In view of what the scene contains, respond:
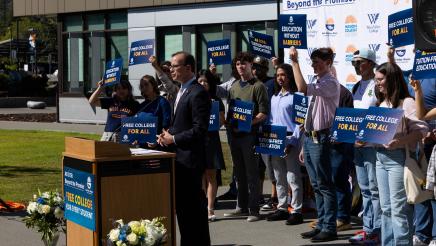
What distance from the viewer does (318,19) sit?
37.7 feet

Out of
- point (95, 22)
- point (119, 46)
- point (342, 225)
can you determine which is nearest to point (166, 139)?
point (342, 225)

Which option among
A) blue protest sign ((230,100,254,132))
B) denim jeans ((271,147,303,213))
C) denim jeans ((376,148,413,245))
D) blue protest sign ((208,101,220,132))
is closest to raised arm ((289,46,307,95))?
denim jeans ((376,148,413,245))

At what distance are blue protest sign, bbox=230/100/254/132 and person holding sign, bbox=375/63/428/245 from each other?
2.83 meters

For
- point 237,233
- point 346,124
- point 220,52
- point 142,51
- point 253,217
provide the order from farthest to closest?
point 220,52, point 142,51, point 253,217, point 237,233, point 346,124

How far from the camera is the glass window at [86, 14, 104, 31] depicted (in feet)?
94.9

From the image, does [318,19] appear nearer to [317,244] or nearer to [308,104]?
[308,104]

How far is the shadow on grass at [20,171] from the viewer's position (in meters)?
15.8

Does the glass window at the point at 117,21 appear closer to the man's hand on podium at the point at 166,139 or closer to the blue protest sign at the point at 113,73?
the blue protest sign at the point at 113,73

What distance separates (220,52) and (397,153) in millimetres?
4979

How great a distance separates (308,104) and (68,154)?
10.4 feet

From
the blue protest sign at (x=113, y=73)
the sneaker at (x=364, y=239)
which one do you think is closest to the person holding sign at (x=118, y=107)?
the blue protest sign at (x=113, y=73)

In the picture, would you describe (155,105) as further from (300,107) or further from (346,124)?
(346,124)

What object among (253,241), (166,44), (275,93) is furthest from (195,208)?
(166,44)

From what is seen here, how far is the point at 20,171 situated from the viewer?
16250 millimetres
